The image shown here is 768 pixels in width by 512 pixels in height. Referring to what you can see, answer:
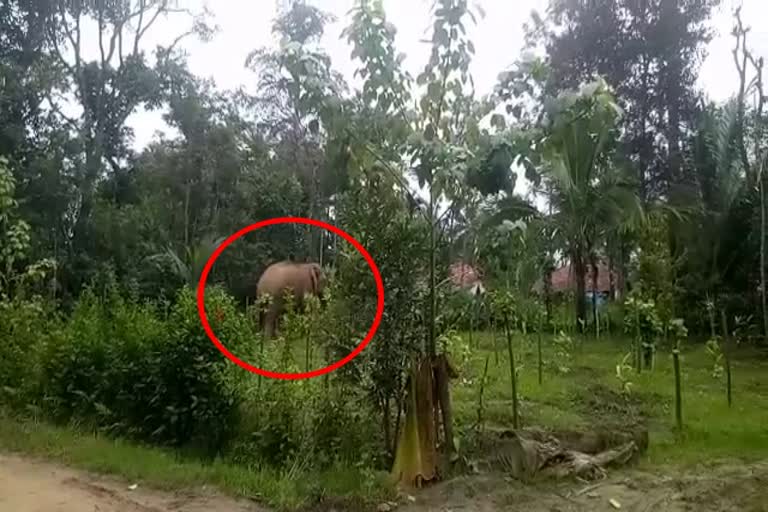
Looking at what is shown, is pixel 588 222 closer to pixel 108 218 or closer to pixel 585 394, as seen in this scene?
pixel 585 394

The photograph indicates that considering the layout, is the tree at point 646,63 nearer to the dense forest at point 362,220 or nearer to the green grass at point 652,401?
the dense forest at point 362,220

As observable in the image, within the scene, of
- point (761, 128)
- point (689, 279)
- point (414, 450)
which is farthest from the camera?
point (761, 128)

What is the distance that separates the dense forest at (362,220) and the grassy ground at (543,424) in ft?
0.61

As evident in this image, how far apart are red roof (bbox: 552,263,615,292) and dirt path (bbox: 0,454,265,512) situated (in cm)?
1018

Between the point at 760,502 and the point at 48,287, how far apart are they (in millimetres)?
10011

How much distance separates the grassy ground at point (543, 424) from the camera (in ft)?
13.4

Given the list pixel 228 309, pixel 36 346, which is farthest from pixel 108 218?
pixel 228 309

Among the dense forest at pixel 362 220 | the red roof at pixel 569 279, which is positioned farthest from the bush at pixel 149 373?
the red roof at pixel 569 279

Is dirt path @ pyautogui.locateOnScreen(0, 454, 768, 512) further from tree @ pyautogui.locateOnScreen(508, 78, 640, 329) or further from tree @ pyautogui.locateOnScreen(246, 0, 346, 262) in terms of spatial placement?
tree @ pyautogui.locateOnScreen(508, 78, 640, 329)

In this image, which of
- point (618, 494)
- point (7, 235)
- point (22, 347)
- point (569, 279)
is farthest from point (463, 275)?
point (569, 279)

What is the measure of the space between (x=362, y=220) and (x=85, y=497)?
2.32 meters

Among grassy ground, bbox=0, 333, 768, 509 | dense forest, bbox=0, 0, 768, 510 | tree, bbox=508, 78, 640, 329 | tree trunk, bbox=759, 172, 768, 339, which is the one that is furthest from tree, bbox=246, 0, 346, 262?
tree trunk, bbox=759, 172, 768, 339

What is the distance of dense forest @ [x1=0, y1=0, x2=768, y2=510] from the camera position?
4402 millimetres

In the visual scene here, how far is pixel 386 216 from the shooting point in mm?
4430
